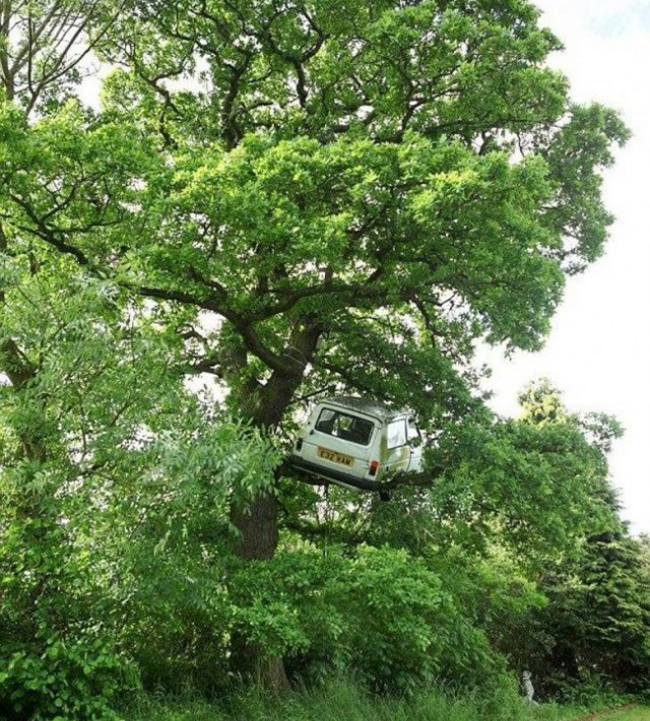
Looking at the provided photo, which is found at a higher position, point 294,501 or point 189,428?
point 294,501

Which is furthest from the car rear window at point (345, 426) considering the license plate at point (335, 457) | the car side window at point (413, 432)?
the car side window at point (413, 432)

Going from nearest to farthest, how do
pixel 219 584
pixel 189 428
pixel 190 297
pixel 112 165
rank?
pixel 189 428 < pixel 219 584 < pixel 112 165 < pixel 190 297

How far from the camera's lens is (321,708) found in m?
10.8

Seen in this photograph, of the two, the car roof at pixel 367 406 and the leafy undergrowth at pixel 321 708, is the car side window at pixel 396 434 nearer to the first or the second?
the car roof at pixel 367 406

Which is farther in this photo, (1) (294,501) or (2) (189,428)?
(1) (294,501)

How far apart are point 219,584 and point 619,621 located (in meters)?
16.5

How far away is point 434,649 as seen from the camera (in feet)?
47.3

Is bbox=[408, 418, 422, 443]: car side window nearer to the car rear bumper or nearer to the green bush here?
the car rear bumper

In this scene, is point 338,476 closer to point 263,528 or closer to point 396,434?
point 396,434

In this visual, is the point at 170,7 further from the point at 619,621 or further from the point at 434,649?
the point at 619,621

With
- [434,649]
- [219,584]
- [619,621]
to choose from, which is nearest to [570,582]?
[619,621]

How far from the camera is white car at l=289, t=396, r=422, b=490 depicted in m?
13.4

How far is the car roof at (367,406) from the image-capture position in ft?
44.7

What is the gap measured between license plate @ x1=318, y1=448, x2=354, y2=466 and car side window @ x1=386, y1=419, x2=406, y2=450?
0.85 meters
